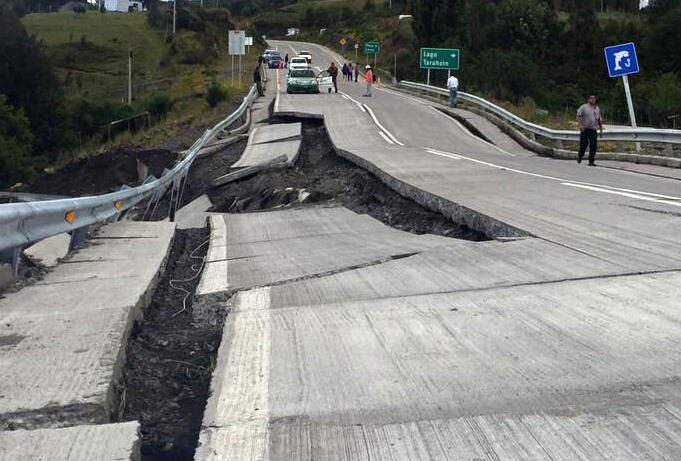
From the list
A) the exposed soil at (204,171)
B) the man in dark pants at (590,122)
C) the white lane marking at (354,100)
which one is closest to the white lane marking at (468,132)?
the white lane marking at (354,100)

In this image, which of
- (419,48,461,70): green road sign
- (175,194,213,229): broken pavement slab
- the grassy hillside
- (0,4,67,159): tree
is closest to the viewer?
(175,194,213,229): broken pavement slab

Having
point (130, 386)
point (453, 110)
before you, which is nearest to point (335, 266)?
point (130, 386)

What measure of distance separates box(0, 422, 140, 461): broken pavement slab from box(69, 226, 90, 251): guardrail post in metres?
6.32

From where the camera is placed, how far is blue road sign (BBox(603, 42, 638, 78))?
84.6 ft

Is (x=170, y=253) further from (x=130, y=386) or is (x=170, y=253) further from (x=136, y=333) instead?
(x=130, y=386)

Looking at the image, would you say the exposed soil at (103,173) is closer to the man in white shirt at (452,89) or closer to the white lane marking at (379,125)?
the white lane marking at (379,125)

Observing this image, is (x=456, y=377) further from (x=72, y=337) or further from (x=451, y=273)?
(x=451, y=273)

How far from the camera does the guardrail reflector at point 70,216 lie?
30.4 feet

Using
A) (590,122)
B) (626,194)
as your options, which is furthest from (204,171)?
(626,194)

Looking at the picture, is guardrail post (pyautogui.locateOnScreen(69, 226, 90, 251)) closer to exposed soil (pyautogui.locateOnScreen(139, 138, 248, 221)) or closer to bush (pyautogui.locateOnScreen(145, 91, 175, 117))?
exposed soil (pyautogui.locateOnScreen(139, 138, 248, 221))

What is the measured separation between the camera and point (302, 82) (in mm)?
52188

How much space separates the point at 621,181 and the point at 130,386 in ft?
44.9

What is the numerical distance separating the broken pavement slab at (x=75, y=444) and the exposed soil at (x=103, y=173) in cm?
2415

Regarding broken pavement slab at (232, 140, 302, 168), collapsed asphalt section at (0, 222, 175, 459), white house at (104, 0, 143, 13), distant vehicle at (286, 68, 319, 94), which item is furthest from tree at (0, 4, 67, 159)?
white house at (104, 0, 143, 13)
